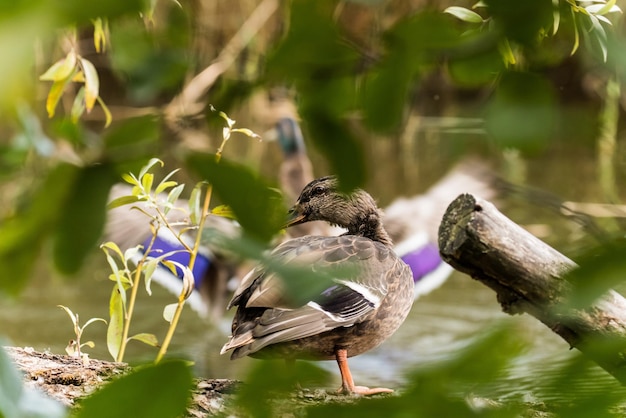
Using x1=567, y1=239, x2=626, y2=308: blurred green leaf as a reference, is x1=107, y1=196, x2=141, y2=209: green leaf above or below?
above

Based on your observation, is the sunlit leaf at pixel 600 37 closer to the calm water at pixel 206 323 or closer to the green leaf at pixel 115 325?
the green leaf at pixel 115 325

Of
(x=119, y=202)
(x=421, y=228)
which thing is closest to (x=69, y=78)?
(x=119, y=202)

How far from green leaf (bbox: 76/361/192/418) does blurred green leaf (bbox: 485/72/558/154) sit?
13cm

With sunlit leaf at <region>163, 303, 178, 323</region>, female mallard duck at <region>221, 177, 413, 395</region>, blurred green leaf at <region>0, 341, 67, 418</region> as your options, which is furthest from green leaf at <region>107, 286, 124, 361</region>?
blurred green leaf at <region>0, 341, 67, 418</region>

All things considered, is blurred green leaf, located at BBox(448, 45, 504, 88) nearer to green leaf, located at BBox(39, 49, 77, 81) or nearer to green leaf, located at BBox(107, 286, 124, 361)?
green leaf, located at BBox(39, 49, 77, 81)

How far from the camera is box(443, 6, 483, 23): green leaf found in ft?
1.16

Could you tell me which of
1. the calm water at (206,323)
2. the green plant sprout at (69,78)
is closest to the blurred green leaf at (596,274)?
the green plant sprout at (69,78)

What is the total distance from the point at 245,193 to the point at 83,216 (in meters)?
0.05

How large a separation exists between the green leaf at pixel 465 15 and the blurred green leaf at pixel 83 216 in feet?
0.46

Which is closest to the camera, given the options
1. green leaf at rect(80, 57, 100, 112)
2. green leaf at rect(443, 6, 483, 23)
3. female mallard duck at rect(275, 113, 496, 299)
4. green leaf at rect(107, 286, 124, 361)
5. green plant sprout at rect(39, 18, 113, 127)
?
green leaf at rect(443, 6, 483, 23)

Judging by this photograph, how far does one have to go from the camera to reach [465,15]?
1.20 ft

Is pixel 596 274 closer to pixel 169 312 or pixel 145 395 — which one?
pixel 145 395

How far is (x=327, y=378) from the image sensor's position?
1.09 feet

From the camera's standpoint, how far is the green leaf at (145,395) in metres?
0.31
